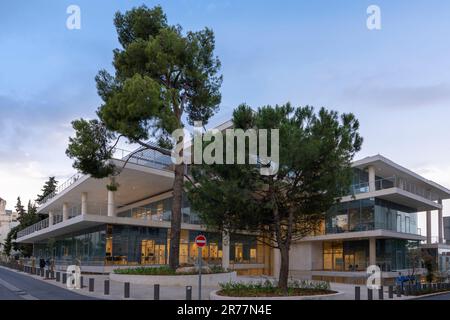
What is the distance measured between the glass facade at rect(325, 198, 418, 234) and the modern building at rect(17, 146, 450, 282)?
9cm

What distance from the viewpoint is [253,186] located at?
64.9ft

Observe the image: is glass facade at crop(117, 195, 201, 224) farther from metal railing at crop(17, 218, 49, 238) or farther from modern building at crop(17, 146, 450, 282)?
metal railing at crop(17, 218, 49, 238)

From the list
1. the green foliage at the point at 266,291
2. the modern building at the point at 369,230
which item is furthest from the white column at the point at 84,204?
the green foliage at the point at 266,291

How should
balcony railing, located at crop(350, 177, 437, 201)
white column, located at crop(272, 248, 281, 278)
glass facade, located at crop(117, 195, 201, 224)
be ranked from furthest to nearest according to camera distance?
white column, located at crop(272, 248, 281, 278), balcony railing, located at crop(350, 177, 437, 201), glass facade, located at crop(117, 195, 201, 224)

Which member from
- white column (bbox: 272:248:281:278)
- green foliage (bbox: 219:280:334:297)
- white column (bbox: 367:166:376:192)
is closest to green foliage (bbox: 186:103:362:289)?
green foliage (bbox: 219:280:334:297)

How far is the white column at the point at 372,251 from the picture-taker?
43.7 m

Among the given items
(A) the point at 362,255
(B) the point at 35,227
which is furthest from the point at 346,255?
(B) the point at 35,227

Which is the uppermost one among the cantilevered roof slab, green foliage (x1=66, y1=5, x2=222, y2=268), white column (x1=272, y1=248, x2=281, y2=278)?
green foliage (x1=66, y1=5, x2=222, y2=268)

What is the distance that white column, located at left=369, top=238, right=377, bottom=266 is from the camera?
43.7m

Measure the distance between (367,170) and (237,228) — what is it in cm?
2854

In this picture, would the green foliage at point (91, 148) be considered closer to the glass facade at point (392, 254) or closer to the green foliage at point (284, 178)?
the green foliage at point (284, 178)

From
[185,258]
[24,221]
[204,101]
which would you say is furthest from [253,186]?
Result: [24,221]

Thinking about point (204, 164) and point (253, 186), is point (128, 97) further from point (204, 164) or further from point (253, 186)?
point (253, 186)

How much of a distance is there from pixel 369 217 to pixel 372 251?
3269mm
